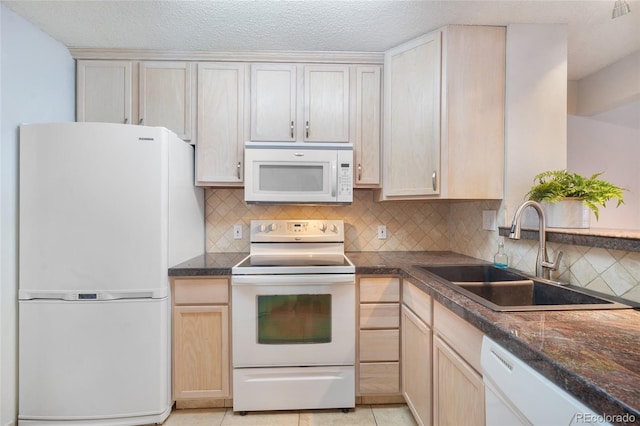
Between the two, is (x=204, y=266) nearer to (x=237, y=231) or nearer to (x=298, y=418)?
(x=237, y=231)

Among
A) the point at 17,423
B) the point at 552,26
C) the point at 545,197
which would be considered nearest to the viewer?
the point at 545,197

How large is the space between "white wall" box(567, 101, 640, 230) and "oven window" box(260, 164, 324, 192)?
211cm

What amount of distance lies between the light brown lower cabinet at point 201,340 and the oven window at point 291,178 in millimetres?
687

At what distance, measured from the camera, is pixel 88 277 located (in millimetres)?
1600

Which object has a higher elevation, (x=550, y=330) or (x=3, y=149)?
(x=3, y=149)

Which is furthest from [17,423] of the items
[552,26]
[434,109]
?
[552,26]

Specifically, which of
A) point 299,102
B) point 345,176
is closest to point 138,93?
point 299,102

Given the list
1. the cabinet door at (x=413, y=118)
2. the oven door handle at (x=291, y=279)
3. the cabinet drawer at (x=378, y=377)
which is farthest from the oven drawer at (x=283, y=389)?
the cabinet door at (x=413, y=118)

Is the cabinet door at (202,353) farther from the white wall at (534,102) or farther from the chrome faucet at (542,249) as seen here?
the white wall at (534,102)

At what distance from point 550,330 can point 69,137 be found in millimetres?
2257

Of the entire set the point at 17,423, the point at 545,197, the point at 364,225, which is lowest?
the point at 17,423

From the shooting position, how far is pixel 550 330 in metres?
0.85

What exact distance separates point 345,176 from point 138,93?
5.01 feet

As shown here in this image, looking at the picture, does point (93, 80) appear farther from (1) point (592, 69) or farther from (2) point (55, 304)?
(1) point (592, 69)
